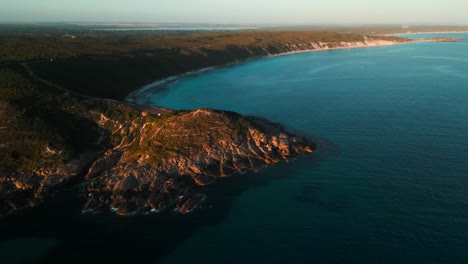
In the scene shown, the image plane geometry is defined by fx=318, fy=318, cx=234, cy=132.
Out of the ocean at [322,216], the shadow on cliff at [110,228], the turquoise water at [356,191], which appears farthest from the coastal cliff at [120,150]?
the turquoise water at [356,191]

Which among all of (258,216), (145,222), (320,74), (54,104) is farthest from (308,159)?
(320,74)

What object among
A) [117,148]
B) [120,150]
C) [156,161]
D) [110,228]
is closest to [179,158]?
[156,161]

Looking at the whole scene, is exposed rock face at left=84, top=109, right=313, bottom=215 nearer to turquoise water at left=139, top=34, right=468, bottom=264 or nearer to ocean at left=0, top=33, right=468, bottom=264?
ocean at left=0, top=33, right=468, bottom=264

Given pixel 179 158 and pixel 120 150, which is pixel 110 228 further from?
pixel 120 150

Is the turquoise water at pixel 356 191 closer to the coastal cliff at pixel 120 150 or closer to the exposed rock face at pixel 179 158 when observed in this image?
the exposed rock face at pixel 179 158

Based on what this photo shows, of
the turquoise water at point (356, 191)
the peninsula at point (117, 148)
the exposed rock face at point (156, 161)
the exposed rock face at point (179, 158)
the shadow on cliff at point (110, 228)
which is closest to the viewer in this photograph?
the turquoise water at point (356, 191)

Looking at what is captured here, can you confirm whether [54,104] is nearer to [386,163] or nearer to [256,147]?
[256,147]

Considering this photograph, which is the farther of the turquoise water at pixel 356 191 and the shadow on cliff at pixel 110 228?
the shadow on cliff at pixel 110 228
